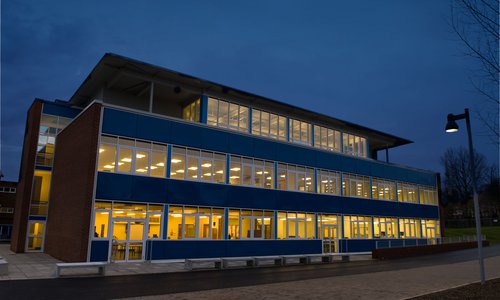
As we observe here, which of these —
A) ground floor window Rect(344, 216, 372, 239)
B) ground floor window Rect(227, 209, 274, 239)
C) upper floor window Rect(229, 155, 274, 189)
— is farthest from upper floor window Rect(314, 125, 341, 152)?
ground floor window Rect(227, 209, 274, 239)

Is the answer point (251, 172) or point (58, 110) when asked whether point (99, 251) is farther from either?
point (58, 110)

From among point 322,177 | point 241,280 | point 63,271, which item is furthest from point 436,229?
point 63,271

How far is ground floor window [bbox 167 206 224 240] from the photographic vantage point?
2334cm

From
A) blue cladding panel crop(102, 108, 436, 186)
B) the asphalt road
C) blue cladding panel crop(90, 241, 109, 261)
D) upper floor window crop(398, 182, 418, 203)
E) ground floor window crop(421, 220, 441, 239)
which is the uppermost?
blue cladding panel crop(102, 108, 436, 186)

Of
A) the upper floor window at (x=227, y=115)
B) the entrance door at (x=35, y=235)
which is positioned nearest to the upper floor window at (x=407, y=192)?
the upper floor window at (x=227, y=115)

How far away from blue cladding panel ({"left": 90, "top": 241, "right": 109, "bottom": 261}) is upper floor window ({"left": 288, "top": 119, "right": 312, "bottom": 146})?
1692cm

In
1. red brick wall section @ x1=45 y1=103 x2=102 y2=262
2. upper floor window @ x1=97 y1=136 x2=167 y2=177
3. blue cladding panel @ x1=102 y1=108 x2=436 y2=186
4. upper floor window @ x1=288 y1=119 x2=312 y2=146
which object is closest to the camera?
red brick wall section @ x1=45 y1=103 x2=102 y2=262

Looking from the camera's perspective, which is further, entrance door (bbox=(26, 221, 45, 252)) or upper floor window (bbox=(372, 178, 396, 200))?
upper floor window (bbox=(372, 178, 396, 200))

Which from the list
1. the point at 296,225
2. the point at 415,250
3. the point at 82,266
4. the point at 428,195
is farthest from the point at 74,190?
the point at 428,195

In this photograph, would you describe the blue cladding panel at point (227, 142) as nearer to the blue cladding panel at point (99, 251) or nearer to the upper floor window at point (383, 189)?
the upper floor window at point (383, 189)

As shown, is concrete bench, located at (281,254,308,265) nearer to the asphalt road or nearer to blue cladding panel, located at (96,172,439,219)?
blue cladding panel, located at (96,172,439,219)

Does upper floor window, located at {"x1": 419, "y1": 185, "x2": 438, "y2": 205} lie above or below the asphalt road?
above

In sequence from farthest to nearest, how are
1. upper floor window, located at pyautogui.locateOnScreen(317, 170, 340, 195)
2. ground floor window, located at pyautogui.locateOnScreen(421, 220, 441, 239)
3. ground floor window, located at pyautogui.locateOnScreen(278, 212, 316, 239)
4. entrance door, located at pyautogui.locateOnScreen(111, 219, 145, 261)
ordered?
1. ground floor window, located at pyautogui.locateOnScreen(421, 220, 441, 239)
2. upper floor window, located at pyautogui.locateOnScreen(317, 170, 340, 195)
3. ground floor window, located at pyautogui.locateOnScreen(278, 212, 316, 239)
4. entrance door, located at pyautogui.locateOnScreen(111, 219, 145, 261)

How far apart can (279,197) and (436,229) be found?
23.6m
